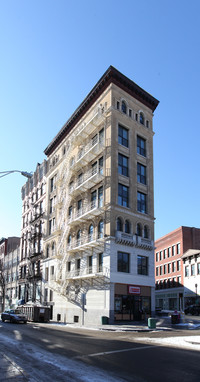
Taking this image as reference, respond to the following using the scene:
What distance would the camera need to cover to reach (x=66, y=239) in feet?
139

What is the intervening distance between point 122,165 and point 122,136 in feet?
11.5

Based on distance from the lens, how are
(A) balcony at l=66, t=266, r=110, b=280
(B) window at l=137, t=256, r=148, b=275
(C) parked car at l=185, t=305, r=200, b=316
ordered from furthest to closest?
(C) parked car at l=185, t=305, r=200, b=316 → (B) window at l=137, t=256, r=148, b=275 → (A) balcony at l=66, t=266, r=110, b=280

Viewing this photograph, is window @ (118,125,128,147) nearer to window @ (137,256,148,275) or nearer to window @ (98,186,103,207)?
window @ (98,186,103,207)

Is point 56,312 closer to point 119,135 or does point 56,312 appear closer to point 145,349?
point 119,135

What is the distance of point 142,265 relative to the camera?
3644 centimetres

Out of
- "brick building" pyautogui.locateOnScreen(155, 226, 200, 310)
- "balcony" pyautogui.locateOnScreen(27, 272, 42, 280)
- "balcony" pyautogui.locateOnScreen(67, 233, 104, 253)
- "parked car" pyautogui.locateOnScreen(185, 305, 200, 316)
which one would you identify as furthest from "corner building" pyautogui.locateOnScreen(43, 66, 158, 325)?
"brick building" pyautogui.locateOnScreen(155, 226, 200, 310)

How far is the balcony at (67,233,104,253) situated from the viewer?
114ft

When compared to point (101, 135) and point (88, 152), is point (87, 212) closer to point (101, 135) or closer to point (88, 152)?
point (88, 152)

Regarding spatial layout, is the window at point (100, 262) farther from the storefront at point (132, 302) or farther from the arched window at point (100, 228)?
the storefront at point (132, 302)

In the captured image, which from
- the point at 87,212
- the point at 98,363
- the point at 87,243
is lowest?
the point at 98,363

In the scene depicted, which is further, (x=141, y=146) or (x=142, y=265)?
(x=141, y=146)

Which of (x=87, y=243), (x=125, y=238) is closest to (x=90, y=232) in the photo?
(x=87, y=243)

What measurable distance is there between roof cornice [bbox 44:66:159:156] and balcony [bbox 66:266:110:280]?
64.8 ft

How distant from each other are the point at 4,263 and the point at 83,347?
230 feet
